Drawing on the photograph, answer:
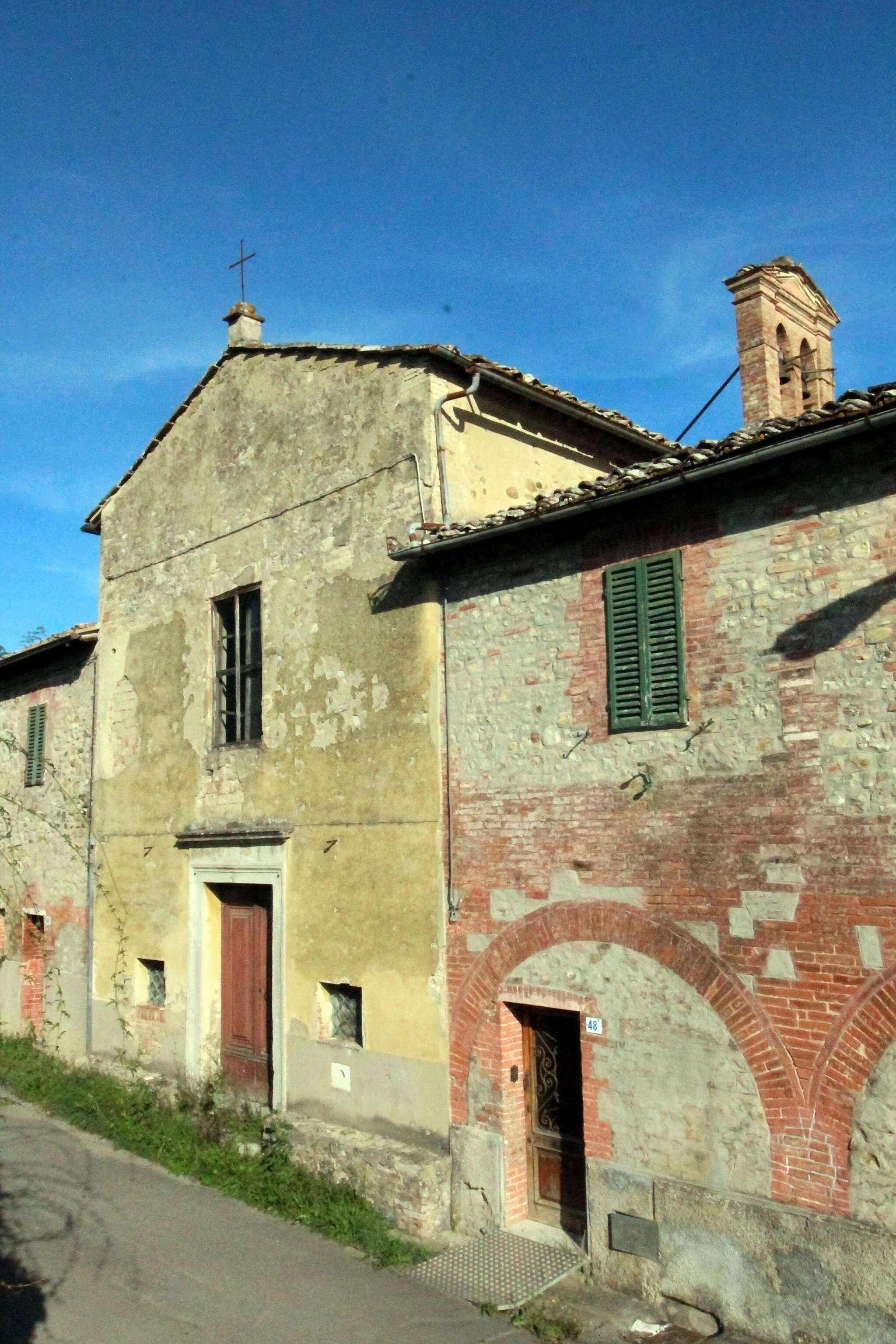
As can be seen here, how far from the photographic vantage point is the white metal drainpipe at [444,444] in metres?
9.16

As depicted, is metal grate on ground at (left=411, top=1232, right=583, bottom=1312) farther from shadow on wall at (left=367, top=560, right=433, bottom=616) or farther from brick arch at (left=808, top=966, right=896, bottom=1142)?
shadow on wall at (left=367, top=560, right=433, bottom=616)

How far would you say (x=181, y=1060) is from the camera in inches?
446

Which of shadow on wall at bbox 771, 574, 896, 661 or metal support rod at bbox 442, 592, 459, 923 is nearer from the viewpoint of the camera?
shadow on wall at bbox 771, 574, 896, 661

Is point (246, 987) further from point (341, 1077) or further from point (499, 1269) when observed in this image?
point (499, 1269)

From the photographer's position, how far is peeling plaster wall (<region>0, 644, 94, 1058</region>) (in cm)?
1330

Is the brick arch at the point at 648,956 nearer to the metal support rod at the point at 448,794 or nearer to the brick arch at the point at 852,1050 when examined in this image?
the brick arch at the point at 852,1050

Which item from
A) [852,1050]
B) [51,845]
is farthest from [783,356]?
[51,845]

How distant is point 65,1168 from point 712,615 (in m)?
7.77

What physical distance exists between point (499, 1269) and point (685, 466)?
556 cm

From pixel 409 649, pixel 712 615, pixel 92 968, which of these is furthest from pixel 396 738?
pixel 92 968

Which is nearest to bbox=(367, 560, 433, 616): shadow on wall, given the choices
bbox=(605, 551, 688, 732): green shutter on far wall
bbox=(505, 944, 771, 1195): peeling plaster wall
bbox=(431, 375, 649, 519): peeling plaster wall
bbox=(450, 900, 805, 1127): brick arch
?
bbox=(431, 375, 649, 519): peeling plaster wall

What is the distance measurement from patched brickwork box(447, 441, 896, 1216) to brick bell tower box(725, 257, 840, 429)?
12.6ft

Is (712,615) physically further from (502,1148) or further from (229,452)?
(229,452)

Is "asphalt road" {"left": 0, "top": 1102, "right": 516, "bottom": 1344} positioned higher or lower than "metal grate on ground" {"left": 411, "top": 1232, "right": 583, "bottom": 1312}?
lower
